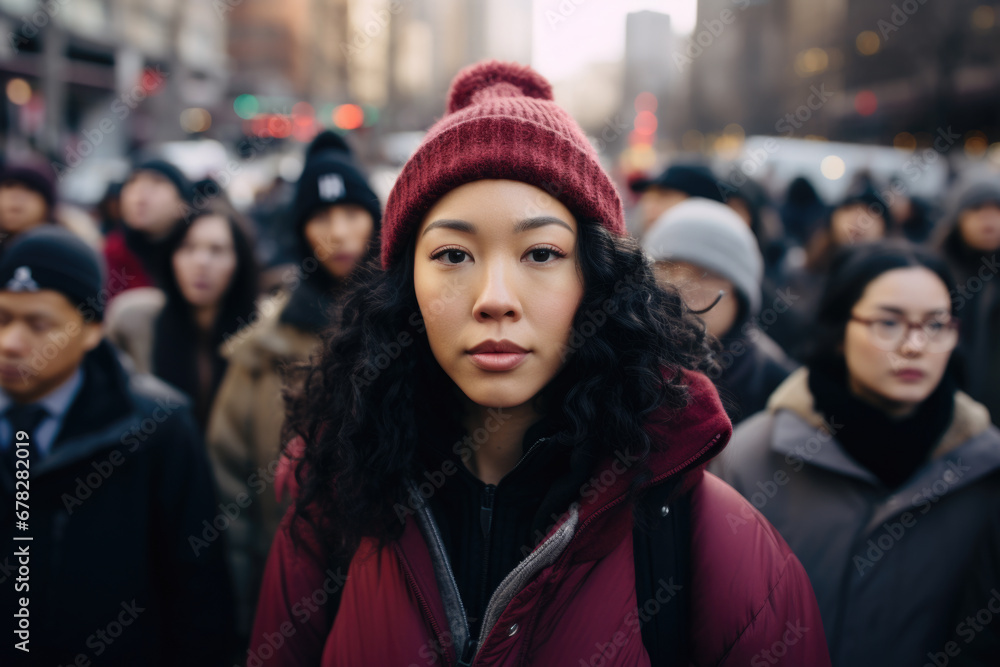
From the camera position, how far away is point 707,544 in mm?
1591

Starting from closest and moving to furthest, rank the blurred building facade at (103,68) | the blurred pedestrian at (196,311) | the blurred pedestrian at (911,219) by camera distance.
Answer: the blurred pedestrian at (196,311) < the blurred pedestrian at (911,219) < the blurred building facade at (103,68)

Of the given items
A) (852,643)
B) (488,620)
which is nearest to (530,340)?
(488,620)

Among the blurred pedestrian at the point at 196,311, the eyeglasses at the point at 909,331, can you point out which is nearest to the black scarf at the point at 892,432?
the eyeglasses at the point at 909,331

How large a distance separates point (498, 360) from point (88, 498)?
174 centimetres

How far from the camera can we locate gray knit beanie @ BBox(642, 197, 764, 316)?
347cm

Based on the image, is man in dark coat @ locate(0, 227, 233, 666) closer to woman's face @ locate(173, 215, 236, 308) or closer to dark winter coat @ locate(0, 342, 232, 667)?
dark winter coat @ locate(0, 342, 232, 667)

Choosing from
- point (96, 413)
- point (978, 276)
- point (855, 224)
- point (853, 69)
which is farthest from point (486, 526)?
point (853, 69)

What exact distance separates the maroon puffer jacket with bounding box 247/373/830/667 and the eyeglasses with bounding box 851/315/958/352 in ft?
3.42

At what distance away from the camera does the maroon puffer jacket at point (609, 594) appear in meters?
1.50

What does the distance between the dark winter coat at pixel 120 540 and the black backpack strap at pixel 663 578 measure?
1695 mm

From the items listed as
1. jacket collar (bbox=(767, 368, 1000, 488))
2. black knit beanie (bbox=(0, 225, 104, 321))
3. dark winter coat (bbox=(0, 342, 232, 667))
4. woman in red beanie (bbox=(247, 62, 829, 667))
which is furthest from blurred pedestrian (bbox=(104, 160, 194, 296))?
jacket collar (bbox=(767, 368, 1000, 488))

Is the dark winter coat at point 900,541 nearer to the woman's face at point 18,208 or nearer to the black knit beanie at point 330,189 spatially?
the black knit beanie at point 330,189

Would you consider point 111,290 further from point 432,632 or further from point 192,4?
point 192,4

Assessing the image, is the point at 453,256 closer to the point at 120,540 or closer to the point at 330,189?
the point at 120,540
